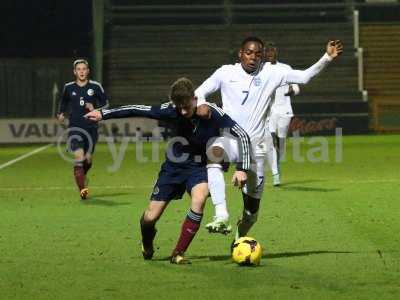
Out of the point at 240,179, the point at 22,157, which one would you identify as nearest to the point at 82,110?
the point at 240,179

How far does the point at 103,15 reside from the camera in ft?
119

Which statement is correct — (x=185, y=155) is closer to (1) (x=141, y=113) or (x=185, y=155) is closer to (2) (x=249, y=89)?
(1) (x=141, y=113)

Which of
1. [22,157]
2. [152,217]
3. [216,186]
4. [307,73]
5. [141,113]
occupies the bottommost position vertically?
[22,157]

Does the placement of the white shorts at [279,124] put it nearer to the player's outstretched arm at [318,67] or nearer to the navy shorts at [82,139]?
the navy shorts at [82,139]

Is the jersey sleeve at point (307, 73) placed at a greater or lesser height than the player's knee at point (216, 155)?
greater

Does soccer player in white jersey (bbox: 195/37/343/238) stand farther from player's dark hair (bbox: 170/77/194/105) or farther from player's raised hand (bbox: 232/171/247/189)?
player's dark hair (bbox: 170/77/194/105)

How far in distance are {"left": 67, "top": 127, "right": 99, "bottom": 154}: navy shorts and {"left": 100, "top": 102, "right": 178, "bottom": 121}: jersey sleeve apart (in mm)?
6527

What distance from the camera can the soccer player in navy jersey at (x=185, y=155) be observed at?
9.11m

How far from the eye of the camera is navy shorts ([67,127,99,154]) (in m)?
15.6

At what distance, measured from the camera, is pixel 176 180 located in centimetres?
939

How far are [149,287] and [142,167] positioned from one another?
13098 millimetres

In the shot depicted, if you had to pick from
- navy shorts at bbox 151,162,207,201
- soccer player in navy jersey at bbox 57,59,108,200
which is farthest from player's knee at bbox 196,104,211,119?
soccer player in navy jersey at bbox 57,59,108,200

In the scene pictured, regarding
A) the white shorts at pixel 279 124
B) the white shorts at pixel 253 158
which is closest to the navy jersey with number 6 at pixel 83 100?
the white shorts at pixel 279 124

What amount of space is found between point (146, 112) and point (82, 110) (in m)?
6.86
